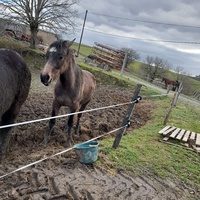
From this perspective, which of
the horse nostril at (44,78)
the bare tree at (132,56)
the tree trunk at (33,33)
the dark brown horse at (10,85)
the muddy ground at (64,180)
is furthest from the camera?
the bare tree at (132,56)

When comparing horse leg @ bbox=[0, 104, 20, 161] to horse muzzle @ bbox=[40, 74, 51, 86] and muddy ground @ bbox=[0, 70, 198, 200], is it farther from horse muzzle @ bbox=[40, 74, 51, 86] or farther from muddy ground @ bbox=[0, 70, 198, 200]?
horse muzzle @ bbox=[40, 74, 51, 86]

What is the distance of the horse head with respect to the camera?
352cm

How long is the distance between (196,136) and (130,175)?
11.3 feet

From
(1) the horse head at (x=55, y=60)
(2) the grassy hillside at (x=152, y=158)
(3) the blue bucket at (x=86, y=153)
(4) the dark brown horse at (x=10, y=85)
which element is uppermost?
(1) the horse head at (x=55, y=60)

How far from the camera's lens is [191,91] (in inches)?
1325

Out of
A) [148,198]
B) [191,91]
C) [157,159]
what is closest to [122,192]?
[148,198]

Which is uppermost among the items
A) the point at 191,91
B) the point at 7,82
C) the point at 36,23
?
the point at 36,23

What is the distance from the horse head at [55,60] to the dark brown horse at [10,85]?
0.41 meters

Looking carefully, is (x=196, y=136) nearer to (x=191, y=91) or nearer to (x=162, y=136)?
(x=162, y=136)

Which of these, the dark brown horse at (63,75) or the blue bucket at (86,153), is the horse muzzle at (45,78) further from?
the blue bucket at (86,153)

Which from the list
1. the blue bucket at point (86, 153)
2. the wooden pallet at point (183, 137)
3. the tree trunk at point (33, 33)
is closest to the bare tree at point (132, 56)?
the tree trunk at point (33, 33)

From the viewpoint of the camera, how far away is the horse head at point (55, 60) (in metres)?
3.52

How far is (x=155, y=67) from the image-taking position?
Result: 39000 millimetres

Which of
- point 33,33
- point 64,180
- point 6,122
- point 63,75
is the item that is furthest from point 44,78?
point 33,33
